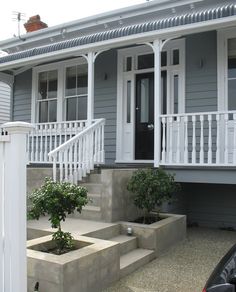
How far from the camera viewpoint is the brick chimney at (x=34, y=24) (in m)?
12.7

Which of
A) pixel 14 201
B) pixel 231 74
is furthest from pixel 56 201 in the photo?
pixel 231 74

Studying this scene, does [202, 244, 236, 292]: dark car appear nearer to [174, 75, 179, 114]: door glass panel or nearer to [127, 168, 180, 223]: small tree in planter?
[127, 168, 180, 223]: small tree in planter

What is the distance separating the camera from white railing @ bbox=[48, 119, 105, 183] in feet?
23.2

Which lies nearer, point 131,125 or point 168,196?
point 168,196

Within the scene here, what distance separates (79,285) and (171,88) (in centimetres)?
596

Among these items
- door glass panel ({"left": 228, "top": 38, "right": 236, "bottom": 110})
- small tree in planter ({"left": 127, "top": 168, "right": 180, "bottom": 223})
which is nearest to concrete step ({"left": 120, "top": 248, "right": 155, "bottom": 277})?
small tree in planter ({"left": 127, "top": 168, "right": 180, "bottom": 223})

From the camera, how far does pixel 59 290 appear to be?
3.68 m

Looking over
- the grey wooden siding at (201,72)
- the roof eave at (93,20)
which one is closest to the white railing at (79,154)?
the grey wooden siding at (201,72)

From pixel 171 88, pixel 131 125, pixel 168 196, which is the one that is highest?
pixel 171 88

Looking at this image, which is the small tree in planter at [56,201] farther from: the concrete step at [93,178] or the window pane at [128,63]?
the window pane at [128,63]

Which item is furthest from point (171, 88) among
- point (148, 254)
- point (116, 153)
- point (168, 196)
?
point (148, 254)

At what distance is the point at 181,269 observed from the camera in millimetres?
5051

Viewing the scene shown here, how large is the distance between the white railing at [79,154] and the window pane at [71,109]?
2125 mm

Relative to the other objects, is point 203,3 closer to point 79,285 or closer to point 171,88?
point 171,88
